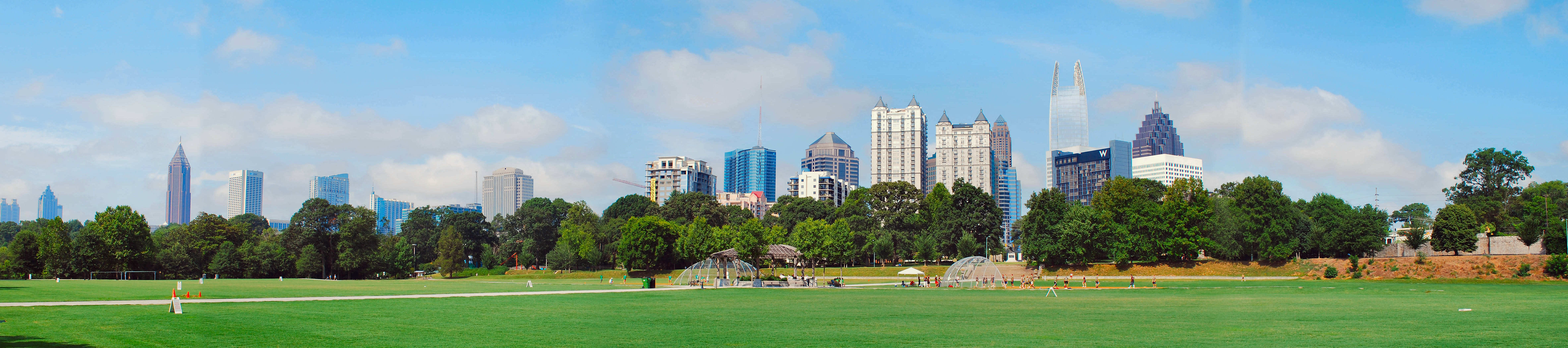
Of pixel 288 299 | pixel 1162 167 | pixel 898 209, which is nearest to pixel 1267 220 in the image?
pixel 898 209

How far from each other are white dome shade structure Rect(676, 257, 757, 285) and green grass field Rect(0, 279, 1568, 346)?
19.2m

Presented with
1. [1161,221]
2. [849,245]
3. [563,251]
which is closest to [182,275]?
[563,251]

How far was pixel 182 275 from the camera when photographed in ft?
221

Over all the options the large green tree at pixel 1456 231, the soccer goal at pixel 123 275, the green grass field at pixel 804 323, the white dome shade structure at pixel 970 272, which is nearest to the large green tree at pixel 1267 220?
the large green tree at pixel 1456 231

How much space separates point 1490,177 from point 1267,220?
4847cm

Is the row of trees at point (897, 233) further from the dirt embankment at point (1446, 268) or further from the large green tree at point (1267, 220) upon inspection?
the dirt embankment at point (1446, 268)

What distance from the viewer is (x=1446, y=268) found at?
189 ft

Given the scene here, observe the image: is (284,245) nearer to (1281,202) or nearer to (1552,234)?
(1281,202)

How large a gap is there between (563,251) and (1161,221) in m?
56.6

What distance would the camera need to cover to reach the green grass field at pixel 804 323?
13445 millimetres

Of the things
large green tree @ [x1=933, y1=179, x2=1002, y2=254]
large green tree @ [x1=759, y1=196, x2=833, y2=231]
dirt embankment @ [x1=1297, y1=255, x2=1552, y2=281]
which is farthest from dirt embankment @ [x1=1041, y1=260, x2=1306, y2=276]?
large green tree @ [x1=759, y1=196, x2=833, y2=231]

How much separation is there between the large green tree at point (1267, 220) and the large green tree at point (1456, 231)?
35.2ft

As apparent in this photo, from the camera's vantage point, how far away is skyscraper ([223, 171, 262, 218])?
13138 cm

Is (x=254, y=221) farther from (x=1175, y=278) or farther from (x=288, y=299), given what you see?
(x=1175, y=278)
